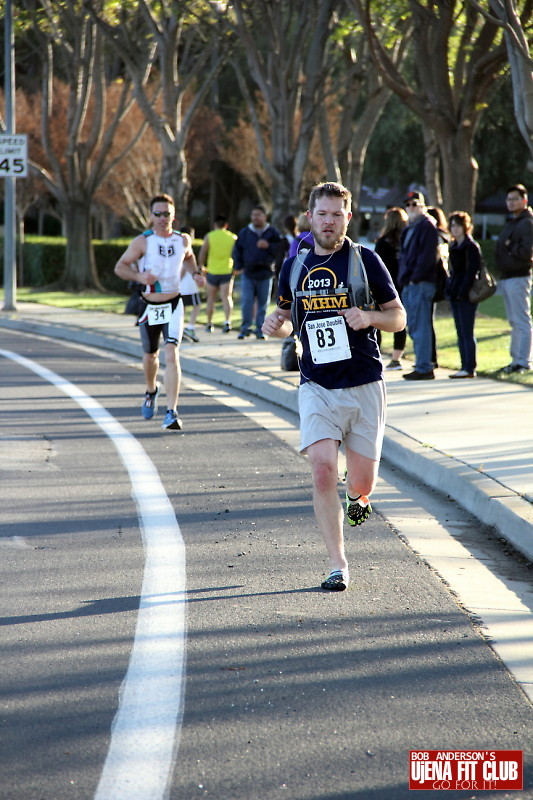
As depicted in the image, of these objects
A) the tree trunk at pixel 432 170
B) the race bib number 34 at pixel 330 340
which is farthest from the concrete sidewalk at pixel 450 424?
the tree trunk at pixel 432 170

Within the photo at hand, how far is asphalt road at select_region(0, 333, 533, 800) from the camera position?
3717 mm

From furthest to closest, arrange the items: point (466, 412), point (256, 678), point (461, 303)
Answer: point (461, 303) → point (466, 412) → point (256, 678)

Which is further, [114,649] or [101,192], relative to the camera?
[101,192]

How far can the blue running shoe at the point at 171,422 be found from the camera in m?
10.6

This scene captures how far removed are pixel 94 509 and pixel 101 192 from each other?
41763 millimetres

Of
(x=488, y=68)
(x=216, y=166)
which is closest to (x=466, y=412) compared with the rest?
(x=488, y=68)

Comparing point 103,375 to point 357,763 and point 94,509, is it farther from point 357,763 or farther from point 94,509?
point 357,763

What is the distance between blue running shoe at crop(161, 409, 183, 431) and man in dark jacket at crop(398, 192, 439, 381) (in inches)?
147

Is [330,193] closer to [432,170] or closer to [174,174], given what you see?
[174,174]

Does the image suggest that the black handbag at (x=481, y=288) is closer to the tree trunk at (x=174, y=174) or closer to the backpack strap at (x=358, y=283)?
the backpack strap at (x=358, y=283)

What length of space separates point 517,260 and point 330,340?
8.53m

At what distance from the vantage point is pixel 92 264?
33531mm

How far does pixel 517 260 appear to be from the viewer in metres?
13.7

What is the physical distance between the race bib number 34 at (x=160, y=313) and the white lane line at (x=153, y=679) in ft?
10.3
